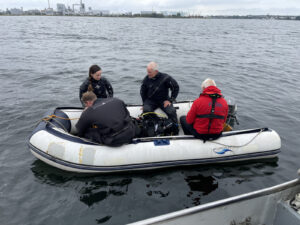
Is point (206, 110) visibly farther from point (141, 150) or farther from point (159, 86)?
point (159, 86)

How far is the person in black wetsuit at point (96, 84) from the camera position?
5.75 m

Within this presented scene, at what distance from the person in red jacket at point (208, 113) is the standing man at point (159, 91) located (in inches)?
44.3

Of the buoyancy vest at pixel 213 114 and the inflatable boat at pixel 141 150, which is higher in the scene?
the buoyancy vest at pixel 213 114

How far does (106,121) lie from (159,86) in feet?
6.92

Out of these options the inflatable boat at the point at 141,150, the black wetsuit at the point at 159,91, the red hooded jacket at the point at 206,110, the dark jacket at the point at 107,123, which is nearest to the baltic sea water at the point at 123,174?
the inflatable boat at the point at 141,150

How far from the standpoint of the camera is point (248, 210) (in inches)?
107

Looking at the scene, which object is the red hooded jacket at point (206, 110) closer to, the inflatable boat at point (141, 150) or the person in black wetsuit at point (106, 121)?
the inflatable boat at point (141, 150)

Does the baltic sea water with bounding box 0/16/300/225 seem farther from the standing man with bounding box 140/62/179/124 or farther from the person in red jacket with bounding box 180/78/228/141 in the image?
the standing man with bounding box 140/62/179/124

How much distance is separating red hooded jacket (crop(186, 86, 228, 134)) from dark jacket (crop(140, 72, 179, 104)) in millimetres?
1430

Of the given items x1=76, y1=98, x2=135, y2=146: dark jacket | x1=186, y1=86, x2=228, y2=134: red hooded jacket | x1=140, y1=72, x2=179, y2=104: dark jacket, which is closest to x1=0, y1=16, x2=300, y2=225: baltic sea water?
x1=76, y1=98, x2=135, y2=146: dark jacket

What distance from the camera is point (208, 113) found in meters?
4.66

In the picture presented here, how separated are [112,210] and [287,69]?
15.8 meters

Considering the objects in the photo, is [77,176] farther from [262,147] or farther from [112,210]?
[262,147]

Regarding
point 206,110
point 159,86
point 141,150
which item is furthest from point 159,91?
point 141,150
